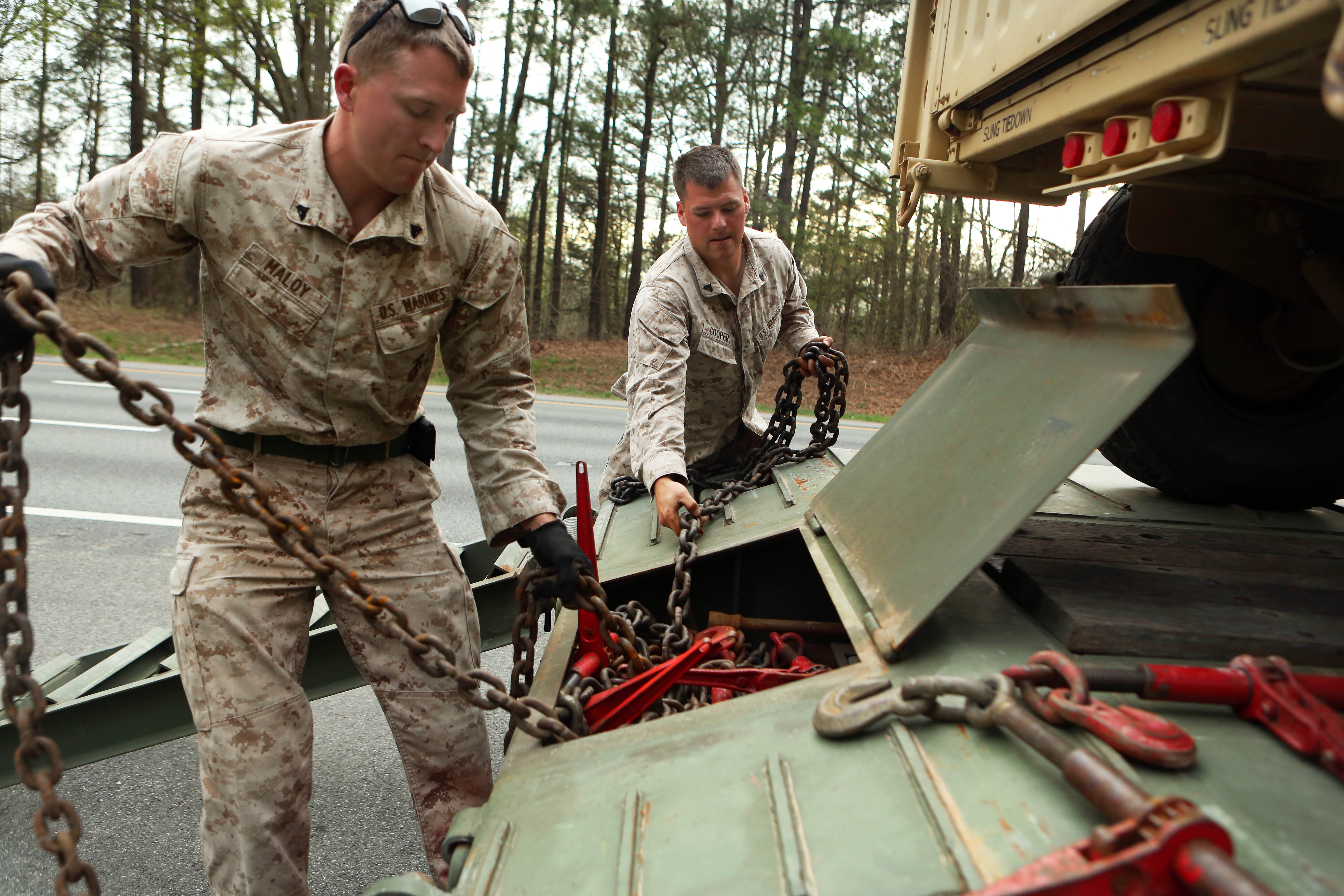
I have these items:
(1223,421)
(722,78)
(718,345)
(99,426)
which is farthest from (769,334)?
(722,78)

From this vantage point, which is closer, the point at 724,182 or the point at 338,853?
the point at 338,853

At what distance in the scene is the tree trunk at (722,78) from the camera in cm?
2153

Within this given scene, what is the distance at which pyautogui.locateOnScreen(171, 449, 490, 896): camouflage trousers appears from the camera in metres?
2.16

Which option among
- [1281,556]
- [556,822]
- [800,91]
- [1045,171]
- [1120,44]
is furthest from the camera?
[800,91]

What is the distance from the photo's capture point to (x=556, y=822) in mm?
1454

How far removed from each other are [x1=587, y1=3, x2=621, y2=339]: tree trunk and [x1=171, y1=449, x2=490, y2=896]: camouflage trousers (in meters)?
21.0

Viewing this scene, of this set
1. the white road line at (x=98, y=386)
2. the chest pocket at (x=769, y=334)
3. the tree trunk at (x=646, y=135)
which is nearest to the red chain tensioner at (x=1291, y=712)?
the chest pocket at (x=769, y=334)

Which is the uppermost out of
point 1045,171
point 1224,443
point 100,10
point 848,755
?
point 100,10

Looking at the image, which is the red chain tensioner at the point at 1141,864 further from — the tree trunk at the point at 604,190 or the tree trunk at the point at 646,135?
the tree trunk at the point at 604,190

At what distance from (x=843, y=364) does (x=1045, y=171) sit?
45.3 inches

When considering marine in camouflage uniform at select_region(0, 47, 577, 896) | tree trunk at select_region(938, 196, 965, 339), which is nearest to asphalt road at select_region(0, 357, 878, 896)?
marine in camouflage uniform at select_region(0, 47, 577, 896)

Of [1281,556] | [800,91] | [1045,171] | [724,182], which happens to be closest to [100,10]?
[800,91]

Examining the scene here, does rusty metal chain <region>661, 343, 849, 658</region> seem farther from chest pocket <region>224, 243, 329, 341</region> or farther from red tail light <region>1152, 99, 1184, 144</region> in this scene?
red tail light <region>1152, 99, 1184, 144</region>

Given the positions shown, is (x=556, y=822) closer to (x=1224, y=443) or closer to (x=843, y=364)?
(x=1224, y=443)
